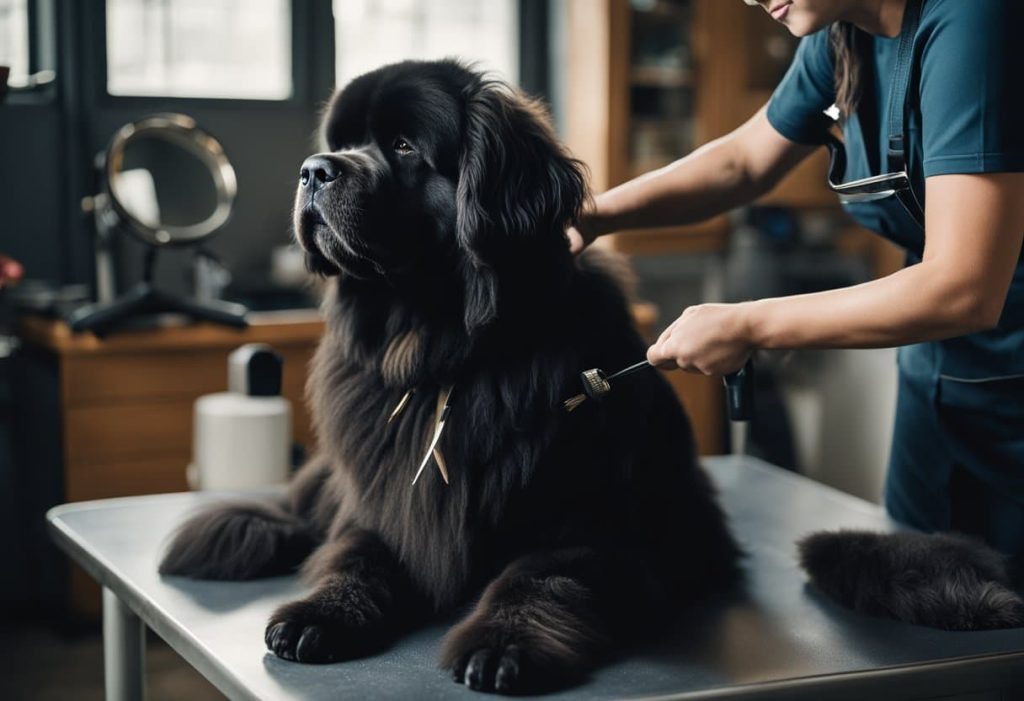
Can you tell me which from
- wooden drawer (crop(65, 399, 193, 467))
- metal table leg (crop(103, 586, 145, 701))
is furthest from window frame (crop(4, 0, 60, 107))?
metal table leg (crop(103, 586, 145, 701))

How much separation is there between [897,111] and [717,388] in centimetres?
329

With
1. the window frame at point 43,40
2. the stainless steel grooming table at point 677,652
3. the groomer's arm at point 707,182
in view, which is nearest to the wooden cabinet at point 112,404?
the window frame at point 43,40

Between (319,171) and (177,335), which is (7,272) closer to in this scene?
(319,171)

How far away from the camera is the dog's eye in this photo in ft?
4.81

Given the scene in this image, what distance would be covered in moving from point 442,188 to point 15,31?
9.93 feet

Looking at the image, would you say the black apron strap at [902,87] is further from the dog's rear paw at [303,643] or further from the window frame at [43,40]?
the window frame at [43,40]

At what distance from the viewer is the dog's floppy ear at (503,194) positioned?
138 centimetres

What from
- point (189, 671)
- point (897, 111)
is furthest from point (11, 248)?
point (897, 111)

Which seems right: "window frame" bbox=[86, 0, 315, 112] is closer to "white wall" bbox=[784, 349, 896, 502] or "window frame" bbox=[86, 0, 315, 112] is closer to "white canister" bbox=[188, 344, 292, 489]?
"white canister" bbox=[188, 344, 292, 489]

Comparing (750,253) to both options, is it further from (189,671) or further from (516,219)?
(516,219)

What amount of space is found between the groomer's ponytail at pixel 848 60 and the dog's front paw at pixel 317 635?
0.93 metres

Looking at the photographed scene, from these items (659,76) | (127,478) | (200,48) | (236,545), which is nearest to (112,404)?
(127,478)

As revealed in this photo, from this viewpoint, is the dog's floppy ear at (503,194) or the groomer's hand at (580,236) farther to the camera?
the groomer's hand at (580,236)

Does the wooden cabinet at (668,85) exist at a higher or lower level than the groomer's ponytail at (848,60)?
higher
